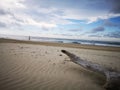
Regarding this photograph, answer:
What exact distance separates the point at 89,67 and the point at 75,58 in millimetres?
724

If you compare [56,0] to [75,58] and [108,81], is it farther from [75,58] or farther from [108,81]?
[108,81]

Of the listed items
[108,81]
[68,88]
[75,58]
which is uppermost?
[75,58]

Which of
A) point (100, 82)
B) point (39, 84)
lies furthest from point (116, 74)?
point (39, 84)

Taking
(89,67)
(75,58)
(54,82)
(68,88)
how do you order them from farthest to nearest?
1. (75,58)
2. (89,67)
3. (54,82)
4. (68,88)

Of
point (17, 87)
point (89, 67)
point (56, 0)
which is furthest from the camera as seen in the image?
point (56, 0)

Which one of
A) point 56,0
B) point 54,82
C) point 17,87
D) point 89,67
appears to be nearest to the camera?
point 17,87

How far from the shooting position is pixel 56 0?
9.40m

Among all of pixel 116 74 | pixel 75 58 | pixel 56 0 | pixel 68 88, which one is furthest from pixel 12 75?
pixel 56 0

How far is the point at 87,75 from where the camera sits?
12.6ft

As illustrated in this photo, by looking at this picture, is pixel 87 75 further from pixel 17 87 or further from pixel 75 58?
pixel 17 87

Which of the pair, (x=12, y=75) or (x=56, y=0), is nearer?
(x=12, y=75)

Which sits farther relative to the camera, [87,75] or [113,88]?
[87,75]

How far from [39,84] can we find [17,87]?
0.53 m

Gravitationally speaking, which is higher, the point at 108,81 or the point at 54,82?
the point at 108,81
